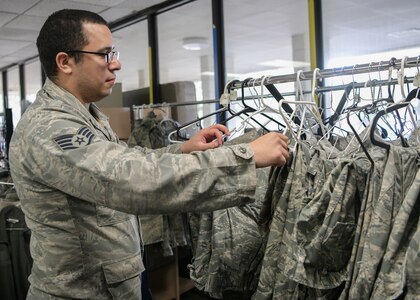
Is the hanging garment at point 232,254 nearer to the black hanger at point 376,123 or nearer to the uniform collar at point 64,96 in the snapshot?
the black hanger at point 376,123

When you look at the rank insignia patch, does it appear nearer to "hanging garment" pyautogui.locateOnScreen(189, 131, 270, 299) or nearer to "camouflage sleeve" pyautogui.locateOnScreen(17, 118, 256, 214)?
"camouflage sleeve" pyautogui.locateOnScreen(17, 118, 256, 214)

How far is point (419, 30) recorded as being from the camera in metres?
2.33

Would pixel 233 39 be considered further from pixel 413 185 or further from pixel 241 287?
pixel 413 185

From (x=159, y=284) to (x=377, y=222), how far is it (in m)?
2.25

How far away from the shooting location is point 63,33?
1.14m

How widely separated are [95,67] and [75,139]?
A: 30 centimetres

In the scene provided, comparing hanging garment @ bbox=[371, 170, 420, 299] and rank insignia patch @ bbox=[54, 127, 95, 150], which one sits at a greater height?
rank insignia patch @ bbox=[54, 127, 95, 150]

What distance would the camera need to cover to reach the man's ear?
1.15 meters

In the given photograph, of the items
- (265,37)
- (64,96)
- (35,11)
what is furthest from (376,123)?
(35,11)

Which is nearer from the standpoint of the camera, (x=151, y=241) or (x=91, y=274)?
(x=91, y=274)

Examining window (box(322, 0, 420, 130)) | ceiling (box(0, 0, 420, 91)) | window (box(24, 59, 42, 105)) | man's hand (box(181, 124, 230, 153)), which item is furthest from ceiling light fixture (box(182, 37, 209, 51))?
window (box(24, 59, 42, 105))

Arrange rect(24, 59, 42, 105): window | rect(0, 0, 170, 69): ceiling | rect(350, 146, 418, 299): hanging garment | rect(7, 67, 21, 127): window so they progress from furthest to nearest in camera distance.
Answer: rect(7, 67, 21, 127): window < rect(24, 59, 42, 105): window < rect(0, 0, 170, 69): ceiling < rect(350, 146, 418, 299): hanging garment

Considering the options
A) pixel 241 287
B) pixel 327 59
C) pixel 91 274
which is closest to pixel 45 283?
pixel 91 274

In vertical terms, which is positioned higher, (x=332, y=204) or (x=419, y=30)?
(x=419, y=30)
